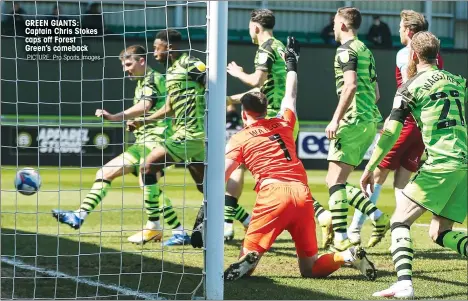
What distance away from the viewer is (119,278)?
659 cm

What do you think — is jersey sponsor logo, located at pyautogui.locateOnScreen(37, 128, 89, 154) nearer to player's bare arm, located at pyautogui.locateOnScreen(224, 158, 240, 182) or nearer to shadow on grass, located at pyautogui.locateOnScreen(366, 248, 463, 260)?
shadow on grass, located at pyautogui.locateOnScreen(366, 248, 463, 260)

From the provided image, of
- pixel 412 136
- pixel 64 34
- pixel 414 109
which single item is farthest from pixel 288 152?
pixel 64 34

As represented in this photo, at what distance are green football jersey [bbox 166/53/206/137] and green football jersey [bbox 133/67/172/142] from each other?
0.59ft

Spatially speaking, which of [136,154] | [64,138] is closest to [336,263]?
[136,154]

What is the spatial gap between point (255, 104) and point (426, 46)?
4.57ft

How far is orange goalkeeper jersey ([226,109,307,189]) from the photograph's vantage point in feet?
21.5

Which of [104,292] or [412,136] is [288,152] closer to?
[104,292]

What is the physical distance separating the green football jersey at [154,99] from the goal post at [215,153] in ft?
9.83

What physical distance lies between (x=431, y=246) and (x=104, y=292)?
3.72 metres

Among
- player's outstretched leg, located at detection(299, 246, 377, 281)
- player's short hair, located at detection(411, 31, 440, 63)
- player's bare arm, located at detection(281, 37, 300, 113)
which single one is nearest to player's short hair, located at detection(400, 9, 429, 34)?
player's bare arm, located at detection(281, 37, 300, 113)

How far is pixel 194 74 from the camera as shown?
8391mm

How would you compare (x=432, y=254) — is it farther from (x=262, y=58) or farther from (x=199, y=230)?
(x=199, y=230)

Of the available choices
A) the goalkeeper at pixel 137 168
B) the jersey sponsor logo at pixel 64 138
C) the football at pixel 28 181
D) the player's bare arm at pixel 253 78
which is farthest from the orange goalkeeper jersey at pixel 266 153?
the jersey sponsor logo at pixel 64 138

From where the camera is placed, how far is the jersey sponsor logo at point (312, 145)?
60.4ft
